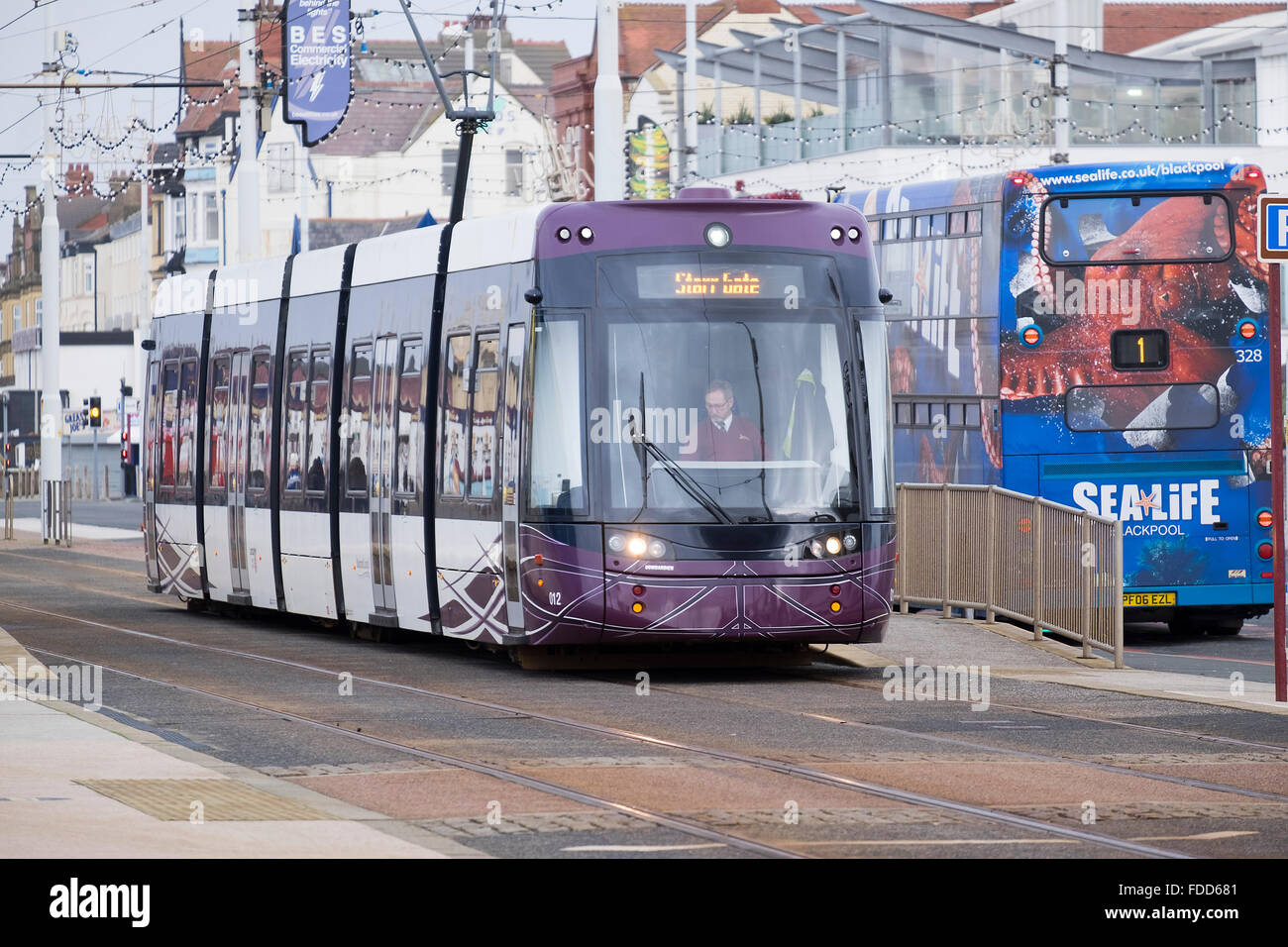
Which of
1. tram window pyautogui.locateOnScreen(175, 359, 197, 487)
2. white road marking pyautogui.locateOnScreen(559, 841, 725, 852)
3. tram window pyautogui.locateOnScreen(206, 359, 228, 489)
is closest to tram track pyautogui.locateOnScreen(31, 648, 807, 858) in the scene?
white road marking pyautogui.locateOnScreen(559, 841, 725, 852)

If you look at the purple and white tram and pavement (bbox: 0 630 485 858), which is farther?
the purple and white tram

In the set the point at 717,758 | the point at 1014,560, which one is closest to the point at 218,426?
the point at 1014,560

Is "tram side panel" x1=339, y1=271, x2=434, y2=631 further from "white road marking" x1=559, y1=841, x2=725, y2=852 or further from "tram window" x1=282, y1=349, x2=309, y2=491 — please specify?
"white road marking" x1=559, y1=841, x2=725, y2=852

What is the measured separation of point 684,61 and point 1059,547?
1959 inches

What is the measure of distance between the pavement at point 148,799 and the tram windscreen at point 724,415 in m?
2.67

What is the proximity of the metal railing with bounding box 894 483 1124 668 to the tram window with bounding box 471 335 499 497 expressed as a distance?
5173mm

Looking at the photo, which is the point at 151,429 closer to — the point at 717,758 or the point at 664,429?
the point at 664,429

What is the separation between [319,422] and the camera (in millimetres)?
22047

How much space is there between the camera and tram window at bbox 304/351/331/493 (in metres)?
21.9

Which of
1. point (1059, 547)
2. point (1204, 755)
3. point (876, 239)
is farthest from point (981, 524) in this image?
point (1204, 755)

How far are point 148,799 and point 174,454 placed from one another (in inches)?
610

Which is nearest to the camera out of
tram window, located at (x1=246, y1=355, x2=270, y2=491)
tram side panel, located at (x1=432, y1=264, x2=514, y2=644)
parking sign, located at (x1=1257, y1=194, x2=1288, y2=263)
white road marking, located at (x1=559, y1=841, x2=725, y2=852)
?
white road marking, located at (x1=559, y1=841, x2=725, y2=852)

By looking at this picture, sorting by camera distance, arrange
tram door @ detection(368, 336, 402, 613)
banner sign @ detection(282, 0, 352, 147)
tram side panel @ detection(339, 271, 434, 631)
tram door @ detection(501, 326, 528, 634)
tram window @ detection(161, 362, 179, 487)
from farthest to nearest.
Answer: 1. banner sign @ detection(282, 0, 352, 147)
2. tram window @ detection(161, 362, 179, 487)
3. tram door @ detection(368, 336, 402, 613)
4. tram side panel @ detection(339, 271, 434, 631)
5. tram door @ detection(501, 326, 528, 634)

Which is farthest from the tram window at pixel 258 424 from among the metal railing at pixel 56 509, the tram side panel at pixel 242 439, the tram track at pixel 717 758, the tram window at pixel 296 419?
the metal railing at pixel 56 509
